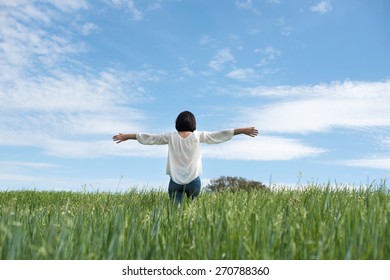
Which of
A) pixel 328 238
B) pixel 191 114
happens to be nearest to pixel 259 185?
pixel 191 114

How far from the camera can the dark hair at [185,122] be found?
7.28 meters

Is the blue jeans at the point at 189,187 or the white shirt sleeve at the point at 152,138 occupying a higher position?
the white shirt sleeve at the point at 152,138

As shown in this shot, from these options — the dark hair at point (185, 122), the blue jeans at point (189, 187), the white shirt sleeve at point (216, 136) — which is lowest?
the blue jeans at point (189, 187)

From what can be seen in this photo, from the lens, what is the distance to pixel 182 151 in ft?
23.9

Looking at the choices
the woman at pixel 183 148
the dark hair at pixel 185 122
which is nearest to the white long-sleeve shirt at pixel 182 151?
the woman at pixel 183 148

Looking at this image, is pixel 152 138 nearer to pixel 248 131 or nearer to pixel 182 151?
pixel 182 151

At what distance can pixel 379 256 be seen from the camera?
300 centimetres

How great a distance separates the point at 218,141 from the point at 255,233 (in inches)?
158

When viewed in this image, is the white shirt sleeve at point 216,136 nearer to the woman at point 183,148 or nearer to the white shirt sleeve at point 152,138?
the woman at point 183,148

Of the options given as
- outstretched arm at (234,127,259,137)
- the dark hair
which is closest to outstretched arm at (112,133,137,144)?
the dark hair

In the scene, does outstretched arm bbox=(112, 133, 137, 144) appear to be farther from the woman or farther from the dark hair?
the dark hair
